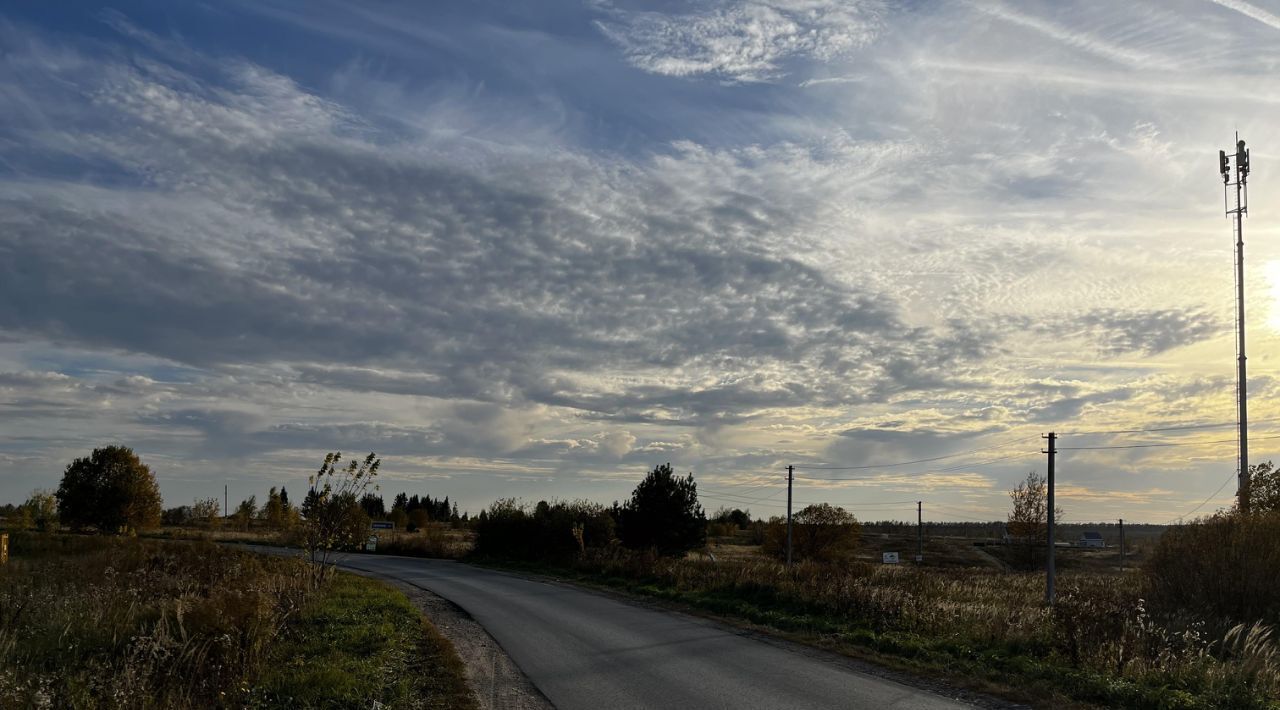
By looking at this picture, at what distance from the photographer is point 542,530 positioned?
45.8 meters

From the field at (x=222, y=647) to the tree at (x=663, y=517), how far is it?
2295cm

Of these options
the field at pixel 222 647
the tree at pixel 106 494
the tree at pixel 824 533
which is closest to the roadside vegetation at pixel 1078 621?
the field at pixel 222 647

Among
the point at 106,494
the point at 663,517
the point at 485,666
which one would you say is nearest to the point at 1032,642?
the point at 485,666

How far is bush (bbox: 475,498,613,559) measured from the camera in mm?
43938

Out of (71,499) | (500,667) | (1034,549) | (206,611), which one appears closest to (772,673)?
(500,667)

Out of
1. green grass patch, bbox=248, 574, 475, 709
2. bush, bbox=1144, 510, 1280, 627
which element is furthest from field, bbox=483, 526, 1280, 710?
green grass patch, bbox=248, 574, 475, 709

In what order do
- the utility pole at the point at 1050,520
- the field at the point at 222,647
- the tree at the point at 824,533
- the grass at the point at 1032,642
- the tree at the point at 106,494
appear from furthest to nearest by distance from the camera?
the tree at the point at 106,494
the tree at the point at 824,533
the utility pole at the point at 1050,520
the grass at the point at 1032,642
the field at the point at 222,647

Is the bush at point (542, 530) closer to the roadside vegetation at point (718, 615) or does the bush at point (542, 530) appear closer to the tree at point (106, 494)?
the roadside vegetation at point (718, 615)

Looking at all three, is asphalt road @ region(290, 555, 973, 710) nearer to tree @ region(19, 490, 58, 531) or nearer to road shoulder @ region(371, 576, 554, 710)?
road shoulder @ region(371, 576, 554, 710)

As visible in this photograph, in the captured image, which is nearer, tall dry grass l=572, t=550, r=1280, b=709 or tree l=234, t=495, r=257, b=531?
tall dry grass l=572, t=550, r=1280, b=709

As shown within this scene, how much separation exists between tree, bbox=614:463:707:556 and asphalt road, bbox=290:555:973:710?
21882 mm

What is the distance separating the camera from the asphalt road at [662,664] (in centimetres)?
1069

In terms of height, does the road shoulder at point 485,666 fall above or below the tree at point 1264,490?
below

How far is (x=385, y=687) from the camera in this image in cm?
1094
